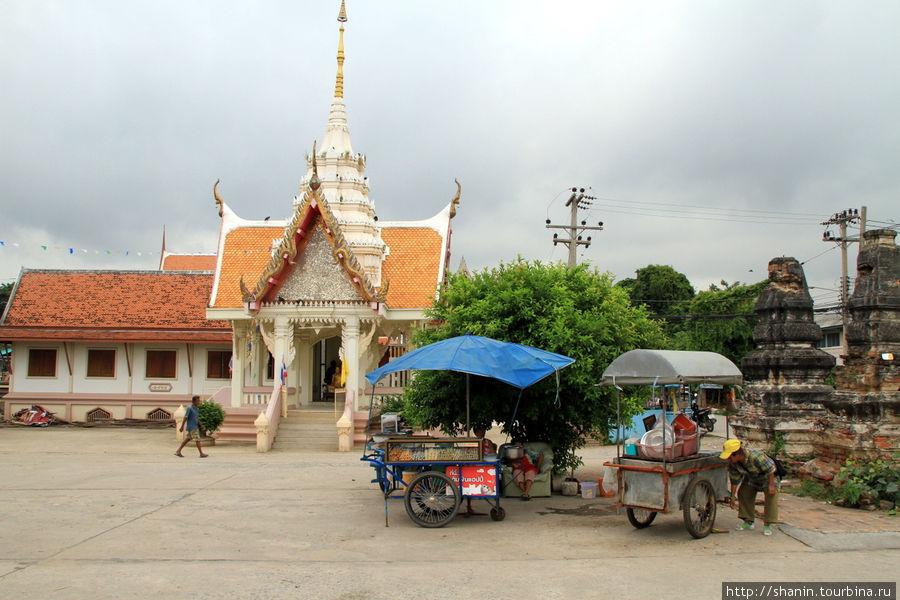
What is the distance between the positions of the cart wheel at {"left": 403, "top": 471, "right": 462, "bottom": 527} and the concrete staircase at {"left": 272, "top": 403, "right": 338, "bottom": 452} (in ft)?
27.5

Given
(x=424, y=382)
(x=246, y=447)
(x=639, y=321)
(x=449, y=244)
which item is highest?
(x=449, y=244)

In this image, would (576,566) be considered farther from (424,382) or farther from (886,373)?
(886,373)

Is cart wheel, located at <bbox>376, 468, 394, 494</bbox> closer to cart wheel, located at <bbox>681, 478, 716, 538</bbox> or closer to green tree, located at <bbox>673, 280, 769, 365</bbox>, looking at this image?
cart wheel, located at <bbox>681, 478, 716, 538</bbox>

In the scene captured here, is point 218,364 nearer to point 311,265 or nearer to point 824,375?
point 311,265

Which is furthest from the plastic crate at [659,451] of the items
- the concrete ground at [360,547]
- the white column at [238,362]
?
the white column at [238,362]

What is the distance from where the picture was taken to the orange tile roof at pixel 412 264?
19.7m

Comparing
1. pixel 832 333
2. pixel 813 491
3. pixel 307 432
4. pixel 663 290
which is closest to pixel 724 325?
pixel 663 290

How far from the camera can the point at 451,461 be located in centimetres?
873

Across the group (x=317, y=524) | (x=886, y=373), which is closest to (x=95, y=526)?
(x=317, y=524)

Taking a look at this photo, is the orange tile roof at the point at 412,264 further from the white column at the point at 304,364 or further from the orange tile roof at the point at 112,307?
the orange tile roof at the point at 112,307

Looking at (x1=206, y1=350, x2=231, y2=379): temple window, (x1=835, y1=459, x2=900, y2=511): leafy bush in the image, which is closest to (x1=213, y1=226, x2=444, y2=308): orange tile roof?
(x1=206, y1=350, x2=231, y2=379): temple window

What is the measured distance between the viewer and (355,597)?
5910 mm

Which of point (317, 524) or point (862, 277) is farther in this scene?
point (862, 277)

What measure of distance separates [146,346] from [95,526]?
16.3m
